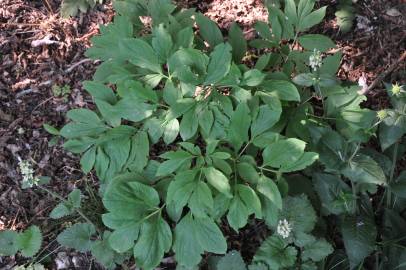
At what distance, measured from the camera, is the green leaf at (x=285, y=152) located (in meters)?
2.21

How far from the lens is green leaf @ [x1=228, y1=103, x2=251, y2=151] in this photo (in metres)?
2.24

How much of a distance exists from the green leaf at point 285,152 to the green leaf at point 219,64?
438 millimetres

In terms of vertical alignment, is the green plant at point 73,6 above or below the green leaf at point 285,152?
above

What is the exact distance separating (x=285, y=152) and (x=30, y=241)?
1729mm

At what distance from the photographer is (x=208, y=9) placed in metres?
3.38

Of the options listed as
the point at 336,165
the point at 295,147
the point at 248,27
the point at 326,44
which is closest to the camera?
the point at 295,147

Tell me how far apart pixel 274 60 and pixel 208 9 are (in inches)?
35.7

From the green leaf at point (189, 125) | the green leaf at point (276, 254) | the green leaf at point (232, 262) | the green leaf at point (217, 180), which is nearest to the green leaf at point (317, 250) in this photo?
the green leaf at point (276, 254)

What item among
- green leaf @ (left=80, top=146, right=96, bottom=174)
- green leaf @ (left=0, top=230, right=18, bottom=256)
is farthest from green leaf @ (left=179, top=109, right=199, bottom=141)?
green leaf @ (left=0, top=230, right=18, bottom=256)

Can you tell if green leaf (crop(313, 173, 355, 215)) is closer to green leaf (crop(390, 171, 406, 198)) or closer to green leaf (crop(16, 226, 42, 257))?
green leaf (crop(390, 171, 406, 198))

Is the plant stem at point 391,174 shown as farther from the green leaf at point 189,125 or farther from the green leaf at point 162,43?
the green leaf at point 162,43

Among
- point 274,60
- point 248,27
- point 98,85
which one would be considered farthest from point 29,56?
point 274,60

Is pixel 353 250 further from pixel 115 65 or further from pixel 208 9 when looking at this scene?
pixel 208 9

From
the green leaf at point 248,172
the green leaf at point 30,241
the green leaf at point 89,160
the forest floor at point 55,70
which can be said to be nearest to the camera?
the green leaf at point 248,172
